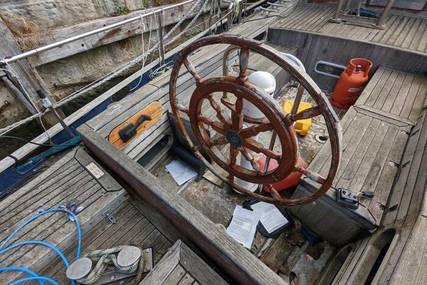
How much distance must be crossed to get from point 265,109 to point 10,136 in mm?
3705

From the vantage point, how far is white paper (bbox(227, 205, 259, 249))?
1.99 meters

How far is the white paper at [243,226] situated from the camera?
1989 millimetres

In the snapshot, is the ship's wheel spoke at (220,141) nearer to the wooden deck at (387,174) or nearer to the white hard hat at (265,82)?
the white hard hat at (265,82)

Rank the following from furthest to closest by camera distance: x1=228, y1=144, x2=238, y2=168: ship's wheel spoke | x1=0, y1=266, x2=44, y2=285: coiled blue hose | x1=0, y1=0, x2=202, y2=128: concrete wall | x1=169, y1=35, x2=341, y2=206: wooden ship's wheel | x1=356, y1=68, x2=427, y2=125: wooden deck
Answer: x1=0, y1=0, x2=202, y2=128: concrete wall, x1=356, y1=68, x2=427, y2=125: wooden deck, x1=228, y1=144, x2=238, y2=168: ship's wheel spoke, x1=0, y1=266, x2=44, y2=285: coiled blue hose, x1=169, y1=35, x2=341, y2=206: wooden ship's wheel

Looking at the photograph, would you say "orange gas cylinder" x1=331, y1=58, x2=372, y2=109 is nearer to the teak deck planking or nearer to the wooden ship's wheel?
the wooden ship's wheel

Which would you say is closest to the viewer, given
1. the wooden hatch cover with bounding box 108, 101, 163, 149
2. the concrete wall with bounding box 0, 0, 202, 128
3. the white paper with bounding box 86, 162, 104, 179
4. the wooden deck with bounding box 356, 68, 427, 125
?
the white paper with bounding box 86, 162, 104, 179

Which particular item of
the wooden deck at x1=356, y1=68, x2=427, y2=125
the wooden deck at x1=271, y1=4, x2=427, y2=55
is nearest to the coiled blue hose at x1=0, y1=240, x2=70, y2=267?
the wooden deck at x1=356, y1=68, x2=427, y2=125

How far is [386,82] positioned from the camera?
110 inches

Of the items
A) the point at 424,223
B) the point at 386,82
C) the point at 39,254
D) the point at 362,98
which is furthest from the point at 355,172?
the point at 39,254

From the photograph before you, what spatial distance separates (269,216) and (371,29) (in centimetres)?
340

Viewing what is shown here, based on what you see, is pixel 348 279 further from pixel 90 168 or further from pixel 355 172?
pixel 90 168

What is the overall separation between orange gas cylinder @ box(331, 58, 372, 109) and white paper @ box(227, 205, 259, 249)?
221 cm

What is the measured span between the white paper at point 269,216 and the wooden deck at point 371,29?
274 centimetres

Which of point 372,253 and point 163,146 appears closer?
point 372,253
